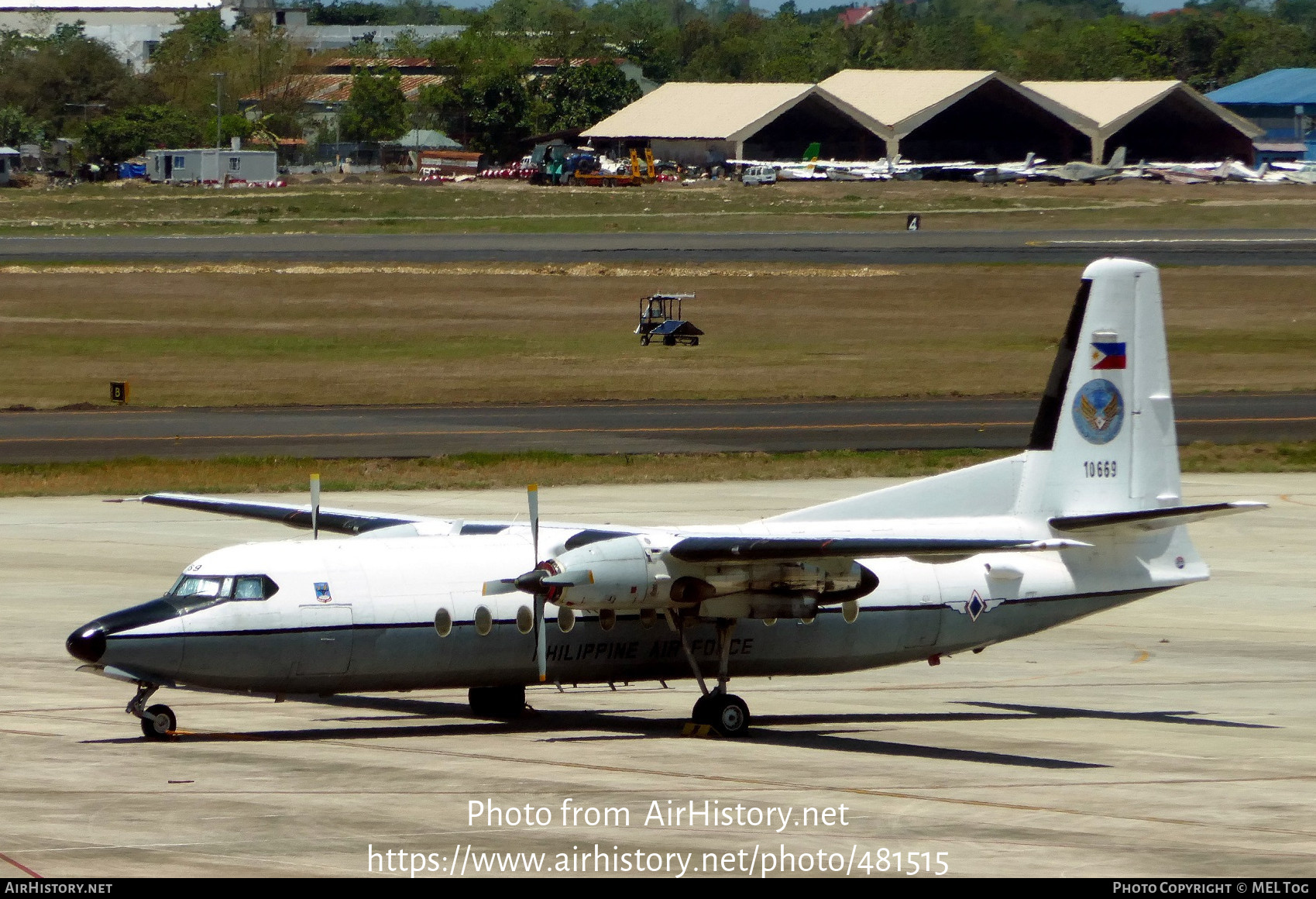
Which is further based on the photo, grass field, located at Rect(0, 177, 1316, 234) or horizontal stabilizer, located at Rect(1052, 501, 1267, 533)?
grass field, located at Rect(0, 177, 1316, 234)

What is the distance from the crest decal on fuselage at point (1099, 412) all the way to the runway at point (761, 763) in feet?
13.6

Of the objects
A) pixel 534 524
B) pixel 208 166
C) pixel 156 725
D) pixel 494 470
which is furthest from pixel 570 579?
pixel 208 166

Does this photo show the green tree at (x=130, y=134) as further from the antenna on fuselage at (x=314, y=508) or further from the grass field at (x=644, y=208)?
the antenna on fuselage at (x=314, y=508)

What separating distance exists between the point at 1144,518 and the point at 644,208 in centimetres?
11980

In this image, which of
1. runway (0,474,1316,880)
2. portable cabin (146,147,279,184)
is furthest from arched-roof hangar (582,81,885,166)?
runway (0,474,1316,880)

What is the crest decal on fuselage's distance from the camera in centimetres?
2609

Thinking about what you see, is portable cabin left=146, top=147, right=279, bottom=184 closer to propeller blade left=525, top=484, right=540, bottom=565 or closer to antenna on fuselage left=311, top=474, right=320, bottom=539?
antenna on fuselage left=311, top=474, right=320, bottom=539

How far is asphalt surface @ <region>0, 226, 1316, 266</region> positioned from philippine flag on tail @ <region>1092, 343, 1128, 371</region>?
3073 inches

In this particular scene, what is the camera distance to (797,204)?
14388 centimetres

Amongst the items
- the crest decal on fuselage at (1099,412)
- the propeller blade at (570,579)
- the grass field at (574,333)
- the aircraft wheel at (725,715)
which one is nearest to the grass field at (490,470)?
the grass field at (574,333)

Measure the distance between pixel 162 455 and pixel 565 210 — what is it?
306 feet

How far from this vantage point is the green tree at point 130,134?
18975cm

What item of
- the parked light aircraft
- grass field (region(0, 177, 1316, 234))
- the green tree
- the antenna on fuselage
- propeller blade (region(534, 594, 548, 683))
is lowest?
propeller blade (region(534, 594, 548, 683))

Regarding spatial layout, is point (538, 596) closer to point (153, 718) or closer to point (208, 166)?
point (153, 718)
